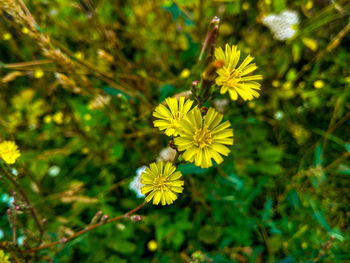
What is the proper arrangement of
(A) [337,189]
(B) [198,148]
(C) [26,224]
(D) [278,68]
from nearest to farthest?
(B) [198,148], (C) [26,224], (A) [337,189], (D) [278,68]

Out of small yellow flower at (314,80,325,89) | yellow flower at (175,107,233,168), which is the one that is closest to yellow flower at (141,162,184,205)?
yellow flower at (175,107,233,168)

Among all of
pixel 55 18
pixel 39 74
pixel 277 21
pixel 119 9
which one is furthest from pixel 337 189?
pixel 55 18

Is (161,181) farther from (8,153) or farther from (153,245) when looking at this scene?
(153,245)

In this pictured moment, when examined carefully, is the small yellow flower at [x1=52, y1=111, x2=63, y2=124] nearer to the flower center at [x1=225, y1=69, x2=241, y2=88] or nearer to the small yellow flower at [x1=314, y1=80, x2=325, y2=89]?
the flower center at [x1=225, y1=69, x2=241, y2=88]

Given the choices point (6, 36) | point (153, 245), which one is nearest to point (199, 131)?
point (153, 245)

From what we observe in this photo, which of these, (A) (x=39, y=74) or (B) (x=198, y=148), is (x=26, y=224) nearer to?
(A) (x=39, y=74)

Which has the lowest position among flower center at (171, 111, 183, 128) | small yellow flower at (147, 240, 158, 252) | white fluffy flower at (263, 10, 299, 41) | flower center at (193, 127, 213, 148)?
flower center at (193, 127, 213, 148)
